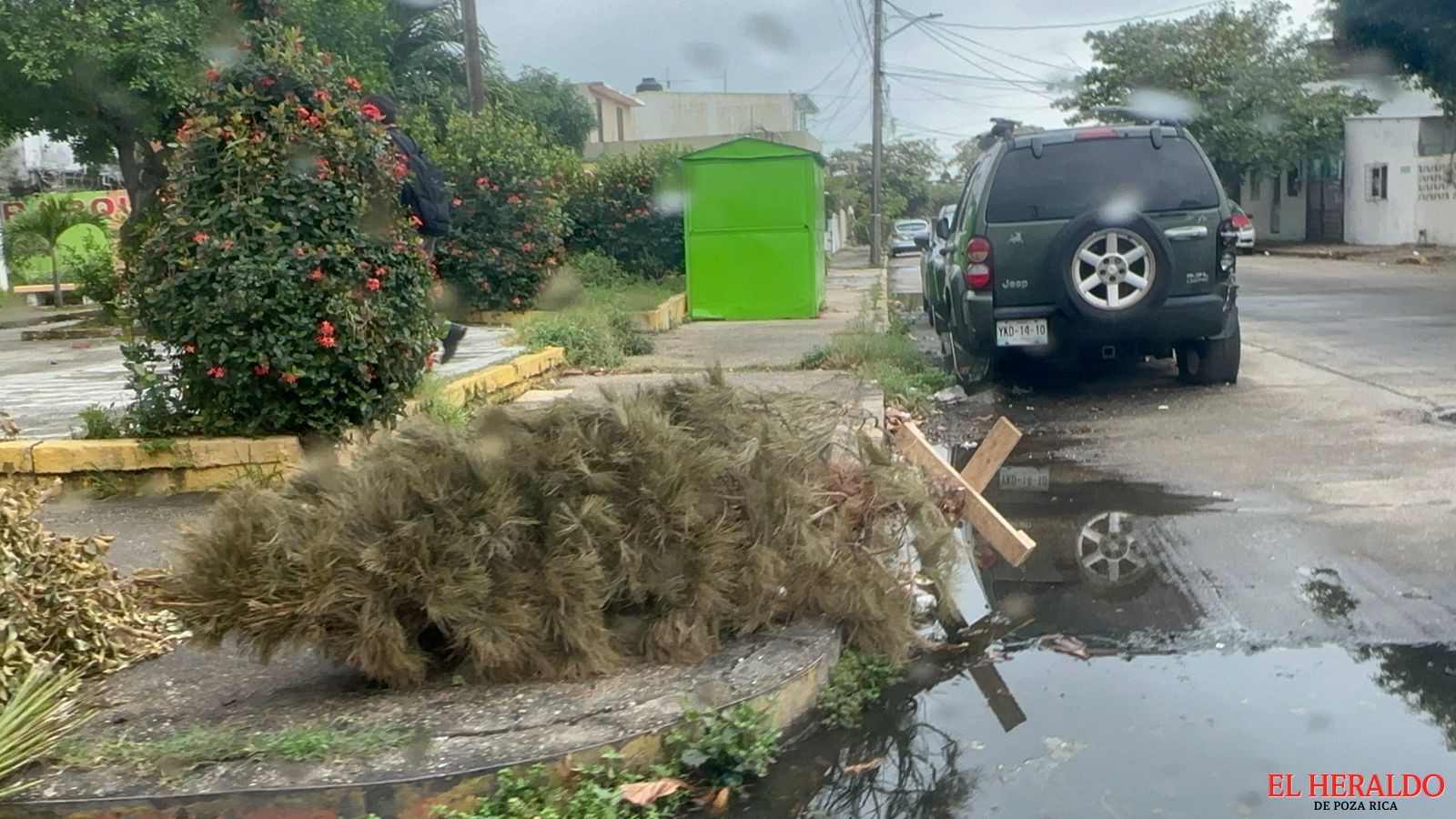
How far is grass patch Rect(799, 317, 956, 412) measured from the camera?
943 cm

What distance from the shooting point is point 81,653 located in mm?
3898

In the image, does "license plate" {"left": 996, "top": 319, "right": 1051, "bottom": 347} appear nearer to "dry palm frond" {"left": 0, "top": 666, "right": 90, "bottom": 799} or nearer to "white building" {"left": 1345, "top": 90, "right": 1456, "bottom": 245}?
"dry palm frond" {"left": 0, "top": 666, "right": 90, "bottom": 799}

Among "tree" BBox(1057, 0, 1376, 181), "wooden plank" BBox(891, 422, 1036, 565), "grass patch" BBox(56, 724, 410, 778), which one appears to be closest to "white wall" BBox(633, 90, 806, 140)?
"tree" BBox(1057, 0, 1376, 181)

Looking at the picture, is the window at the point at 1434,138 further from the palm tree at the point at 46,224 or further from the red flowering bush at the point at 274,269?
the red flowering bush at the point at 274,269

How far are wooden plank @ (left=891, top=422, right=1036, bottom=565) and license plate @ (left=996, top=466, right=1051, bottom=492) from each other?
1519mm

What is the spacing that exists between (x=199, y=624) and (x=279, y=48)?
3511 mm

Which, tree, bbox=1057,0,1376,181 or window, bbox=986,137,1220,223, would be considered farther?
tree, bbox=1057,0,1376,181

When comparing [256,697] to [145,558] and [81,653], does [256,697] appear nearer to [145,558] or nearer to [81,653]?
[81,653]

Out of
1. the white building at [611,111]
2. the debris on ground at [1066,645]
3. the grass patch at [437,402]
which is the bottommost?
the debris on ground at [1066,645]

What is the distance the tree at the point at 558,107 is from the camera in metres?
37.2

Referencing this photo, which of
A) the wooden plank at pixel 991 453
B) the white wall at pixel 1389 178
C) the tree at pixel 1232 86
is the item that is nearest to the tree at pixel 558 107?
the tree at pixel 1232 86

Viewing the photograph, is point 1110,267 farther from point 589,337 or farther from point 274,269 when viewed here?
point 274,269

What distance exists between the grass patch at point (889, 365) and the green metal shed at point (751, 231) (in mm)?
3930

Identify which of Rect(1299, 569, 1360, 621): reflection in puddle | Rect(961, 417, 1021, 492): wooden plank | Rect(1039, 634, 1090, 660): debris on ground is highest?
Rect(961, 417, 1021, 492): wooden plank
